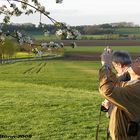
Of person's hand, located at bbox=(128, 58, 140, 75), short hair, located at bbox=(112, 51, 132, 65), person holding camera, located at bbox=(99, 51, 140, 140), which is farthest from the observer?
short hair, located at bbox=(112, 51, 132, 65)

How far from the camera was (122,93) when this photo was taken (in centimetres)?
519

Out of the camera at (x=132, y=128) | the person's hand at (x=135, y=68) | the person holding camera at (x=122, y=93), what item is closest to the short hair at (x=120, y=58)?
the person holding camera at (x=122, y=93)

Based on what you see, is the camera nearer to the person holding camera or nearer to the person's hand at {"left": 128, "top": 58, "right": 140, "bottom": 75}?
the person holding camera

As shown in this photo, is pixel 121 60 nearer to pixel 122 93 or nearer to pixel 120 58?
pixel 120 58

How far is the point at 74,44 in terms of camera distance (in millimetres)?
6355

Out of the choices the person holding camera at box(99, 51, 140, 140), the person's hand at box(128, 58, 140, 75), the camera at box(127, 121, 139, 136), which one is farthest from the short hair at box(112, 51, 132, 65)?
the camera at box(127, 121, 139, 136)

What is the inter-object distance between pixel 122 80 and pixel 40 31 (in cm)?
156

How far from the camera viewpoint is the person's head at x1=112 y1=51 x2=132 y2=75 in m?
5.63

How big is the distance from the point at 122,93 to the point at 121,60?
22.3 inches

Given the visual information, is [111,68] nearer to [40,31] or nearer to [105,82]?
[105,82]

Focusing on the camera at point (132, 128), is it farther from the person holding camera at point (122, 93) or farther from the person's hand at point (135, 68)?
the person's hand at point (135, 68)

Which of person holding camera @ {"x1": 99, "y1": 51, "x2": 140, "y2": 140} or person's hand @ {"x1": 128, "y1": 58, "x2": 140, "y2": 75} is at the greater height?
person's hand @ {"x1": 128, "y1": 58, "x2": 140, "y2": 75}

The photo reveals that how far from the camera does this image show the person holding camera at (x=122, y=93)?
5207mm

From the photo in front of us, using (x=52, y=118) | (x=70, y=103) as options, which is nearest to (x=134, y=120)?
(x=52, y=118)
